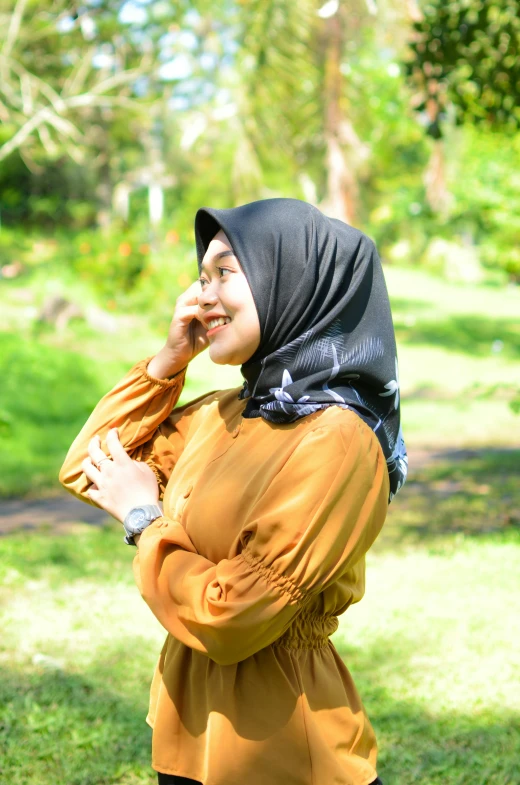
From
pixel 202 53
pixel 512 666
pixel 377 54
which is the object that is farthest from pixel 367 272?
pixel 202 53

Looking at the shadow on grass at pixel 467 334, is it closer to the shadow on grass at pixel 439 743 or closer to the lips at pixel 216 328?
the shadow on grass at pixel 439 743

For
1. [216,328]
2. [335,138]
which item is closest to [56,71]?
[335,138]

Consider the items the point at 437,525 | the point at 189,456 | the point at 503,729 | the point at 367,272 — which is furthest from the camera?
the point at 437,525

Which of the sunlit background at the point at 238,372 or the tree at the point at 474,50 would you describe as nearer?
the sunlit background at the point at 238,372

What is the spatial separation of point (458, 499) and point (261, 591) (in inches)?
227

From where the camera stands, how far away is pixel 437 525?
6.60 meters

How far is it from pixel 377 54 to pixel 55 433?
670 inches

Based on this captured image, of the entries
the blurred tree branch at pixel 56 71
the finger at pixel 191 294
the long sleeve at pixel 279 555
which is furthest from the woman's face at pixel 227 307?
the blurred tree branch at pixel 56 71

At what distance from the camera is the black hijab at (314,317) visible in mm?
1902

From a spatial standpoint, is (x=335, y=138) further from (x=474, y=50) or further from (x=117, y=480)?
(x=117, y=480)

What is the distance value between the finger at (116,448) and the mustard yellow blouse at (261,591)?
128mm

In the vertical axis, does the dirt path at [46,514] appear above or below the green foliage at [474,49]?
below

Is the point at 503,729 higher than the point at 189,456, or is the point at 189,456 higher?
the point at 189,456

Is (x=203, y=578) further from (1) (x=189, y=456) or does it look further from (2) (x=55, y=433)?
(2) (x=55, y=433)
